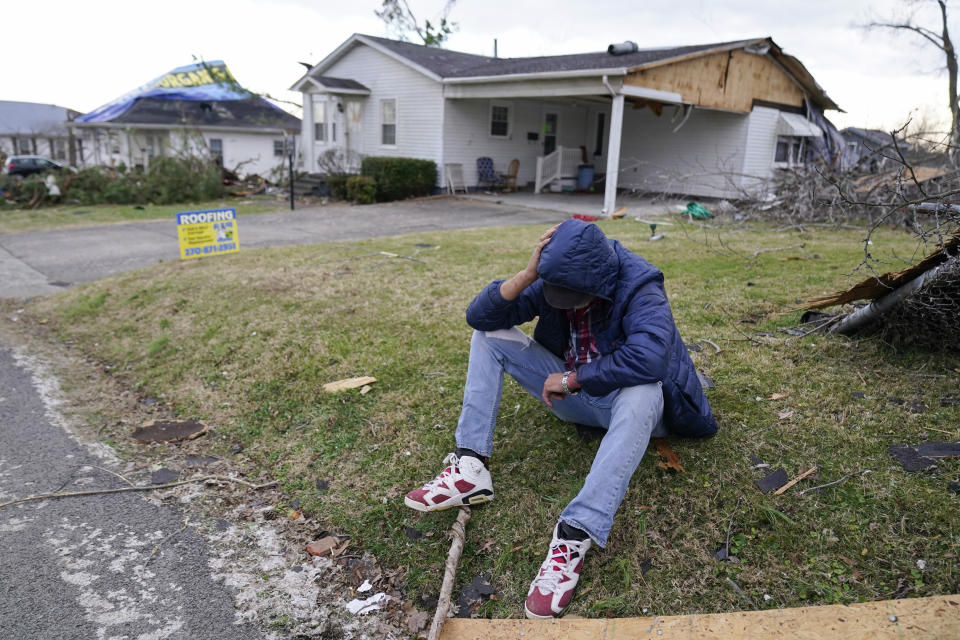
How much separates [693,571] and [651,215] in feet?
38.0

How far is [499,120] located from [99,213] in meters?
10.7

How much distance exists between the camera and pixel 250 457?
149 inches

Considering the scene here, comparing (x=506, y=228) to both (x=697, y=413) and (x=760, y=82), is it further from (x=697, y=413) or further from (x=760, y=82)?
(x=760, y=82)

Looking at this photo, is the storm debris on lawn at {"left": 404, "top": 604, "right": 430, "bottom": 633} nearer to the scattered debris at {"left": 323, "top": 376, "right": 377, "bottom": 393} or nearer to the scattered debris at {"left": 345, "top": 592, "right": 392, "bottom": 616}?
the scattered debris at {"left": 345, "top": 592, "right": 392, "bottom": 616}

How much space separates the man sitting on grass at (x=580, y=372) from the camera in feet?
8.04

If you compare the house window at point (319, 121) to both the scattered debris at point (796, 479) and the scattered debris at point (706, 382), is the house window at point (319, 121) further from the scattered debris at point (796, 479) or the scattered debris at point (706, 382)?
the scattered debris at point (796, 479)

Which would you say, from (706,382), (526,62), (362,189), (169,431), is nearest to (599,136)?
(526,62)

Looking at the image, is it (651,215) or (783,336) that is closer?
(783,336)

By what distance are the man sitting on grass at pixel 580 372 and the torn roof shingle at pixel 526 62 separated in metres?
11.2

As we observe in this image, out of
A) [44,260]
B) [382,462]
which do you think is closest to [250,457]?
[382,462]

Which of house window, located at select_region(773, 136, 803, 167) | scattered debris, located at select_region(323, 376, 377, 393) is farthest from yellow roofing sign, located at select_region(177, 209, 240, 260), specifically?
house window, located at select_region(773, 136, 803, 167)

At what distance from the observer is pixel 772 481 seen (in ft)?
9.30

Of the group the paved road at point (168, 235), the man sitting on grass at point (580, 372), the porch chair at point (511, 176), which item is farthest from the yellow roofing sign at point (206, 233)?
the porch chair at point (511, 176)

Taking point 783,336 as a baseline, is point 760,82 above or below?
above
